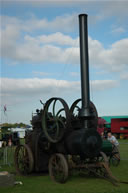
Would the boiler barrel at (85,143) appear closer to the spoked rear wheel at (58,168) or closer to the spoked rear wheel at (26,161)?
the spoked rear wheel at (58,168)

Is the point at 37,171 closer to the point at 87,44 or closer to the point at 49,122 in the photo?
the point at 49,122

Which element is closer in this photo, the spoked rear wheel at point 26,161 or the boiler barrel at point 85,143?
the boiler barrel at point 85,143

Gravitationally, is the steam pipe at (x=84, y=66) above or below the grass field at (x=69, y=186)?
above

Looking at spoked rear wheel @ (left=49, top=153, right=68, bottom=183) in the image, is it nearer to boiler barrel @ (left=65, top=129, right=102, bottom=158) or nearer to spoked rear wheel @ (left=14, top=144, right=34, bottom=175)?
boiler barrel @ (left=65, top=129, right=102, bottom=158)

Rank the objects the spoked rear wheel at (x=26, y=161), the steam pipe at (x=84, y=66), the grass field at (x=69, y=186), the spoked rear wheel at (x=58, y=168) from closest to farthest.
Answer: the grass field at (x=69, y=186) → the spoked rear wheel at (x=58, y=168) → the steam pipe at (x=84, y=66) → the spoked rear wheel at (x=26, y=161)

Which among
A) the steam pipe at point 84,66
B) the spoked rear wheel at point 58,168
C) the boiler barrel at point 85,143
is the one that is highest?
the steam pipe at point 84,66

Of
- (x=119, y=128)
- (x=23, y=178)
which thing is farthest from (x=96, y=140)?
(x=119, y=128)

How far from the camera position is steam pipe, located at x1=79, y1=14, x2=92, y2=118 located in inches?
278

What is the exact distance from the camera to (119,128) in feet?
87.2

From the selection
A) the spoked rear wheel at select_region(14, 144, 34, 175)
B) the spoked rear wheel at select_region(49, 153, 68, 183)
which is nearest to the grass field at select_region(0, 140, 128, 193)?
the spoked rear wheel at select_region(49, 153, 68, 183)

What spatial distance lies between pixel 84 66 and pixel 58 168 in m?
2.60

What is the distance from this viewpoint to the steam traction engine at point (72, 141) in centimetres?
687

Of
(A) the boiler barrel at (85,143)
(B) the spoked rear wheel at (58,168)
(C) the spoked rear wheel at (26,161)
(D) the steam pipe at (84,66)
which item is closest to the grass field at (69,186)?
(B) the spoked rear wheel at (58,168)

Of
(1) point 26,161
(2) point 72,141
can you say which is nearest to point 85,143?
(2) point 72,141
